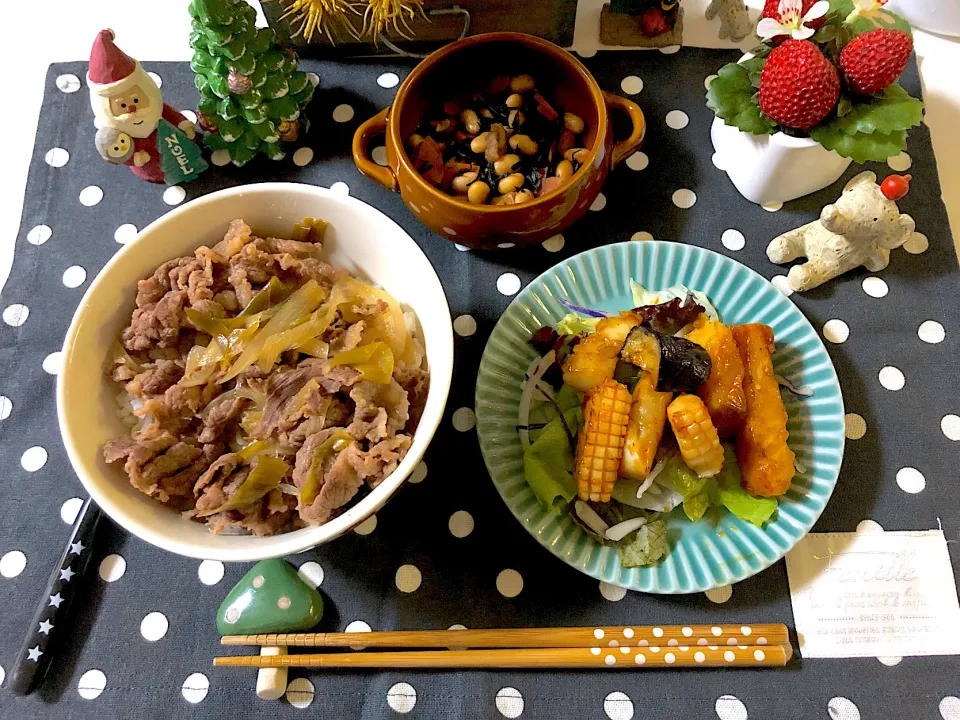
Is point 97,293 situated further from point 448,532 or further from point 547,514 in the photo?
point 547,514

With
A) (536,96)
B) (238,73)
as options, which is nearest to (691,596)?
(536,96)

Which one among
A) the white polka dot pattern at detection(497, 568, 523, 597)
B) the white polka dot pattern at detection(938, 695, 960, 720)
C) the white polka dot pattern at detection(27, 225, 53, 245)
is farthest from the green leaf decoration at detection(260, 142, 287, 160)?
the white polka dot pattern at detection(938, 695, 960, 720)

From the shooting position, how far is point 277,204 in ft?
3.44

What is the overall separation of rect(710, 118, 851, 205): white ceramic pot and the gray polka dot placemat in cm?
3

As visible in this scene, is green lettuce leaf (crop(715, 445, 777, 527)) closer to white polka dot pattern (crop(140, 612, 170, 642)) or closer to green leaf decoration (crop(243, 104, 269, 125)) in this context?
white polka dot pattern (crop(140, 612, 170, 642))

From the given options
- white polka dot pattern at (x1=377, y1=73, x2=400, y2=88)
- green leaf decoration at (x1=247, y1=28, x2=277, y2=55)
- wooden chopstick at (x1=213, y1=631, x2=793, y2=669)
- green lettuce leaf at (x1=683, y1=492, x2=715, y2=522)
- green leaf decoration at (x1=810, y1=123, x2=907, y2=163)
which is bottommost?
wooden chopstick at (x1=213, y1=631, x2=793, y2=669)

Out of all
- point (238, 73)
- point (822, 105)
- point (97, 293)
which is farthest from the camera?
point (238, 73)

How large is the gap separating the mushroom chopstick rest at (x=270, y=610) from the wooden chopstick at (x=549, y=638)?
0.02 metres

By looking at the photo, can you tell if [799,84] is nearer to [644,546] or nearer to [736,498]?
[736,498]

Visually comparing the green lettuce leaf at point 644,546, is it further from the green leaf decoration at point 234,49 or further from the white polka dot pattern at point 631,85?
the green leaf decoration at point 234,49

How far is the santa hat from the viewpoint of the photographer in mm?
1116

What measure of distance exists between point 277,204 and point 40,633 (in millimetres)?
769

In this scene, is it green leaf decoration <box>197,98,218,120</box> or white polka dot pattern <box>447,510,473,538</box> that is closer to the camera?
white polka dot pattern <box>447,510,473,538</box>

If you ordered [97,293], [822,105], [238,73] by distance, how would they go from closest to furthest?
[97,293] < [822,105] < [238,73]
